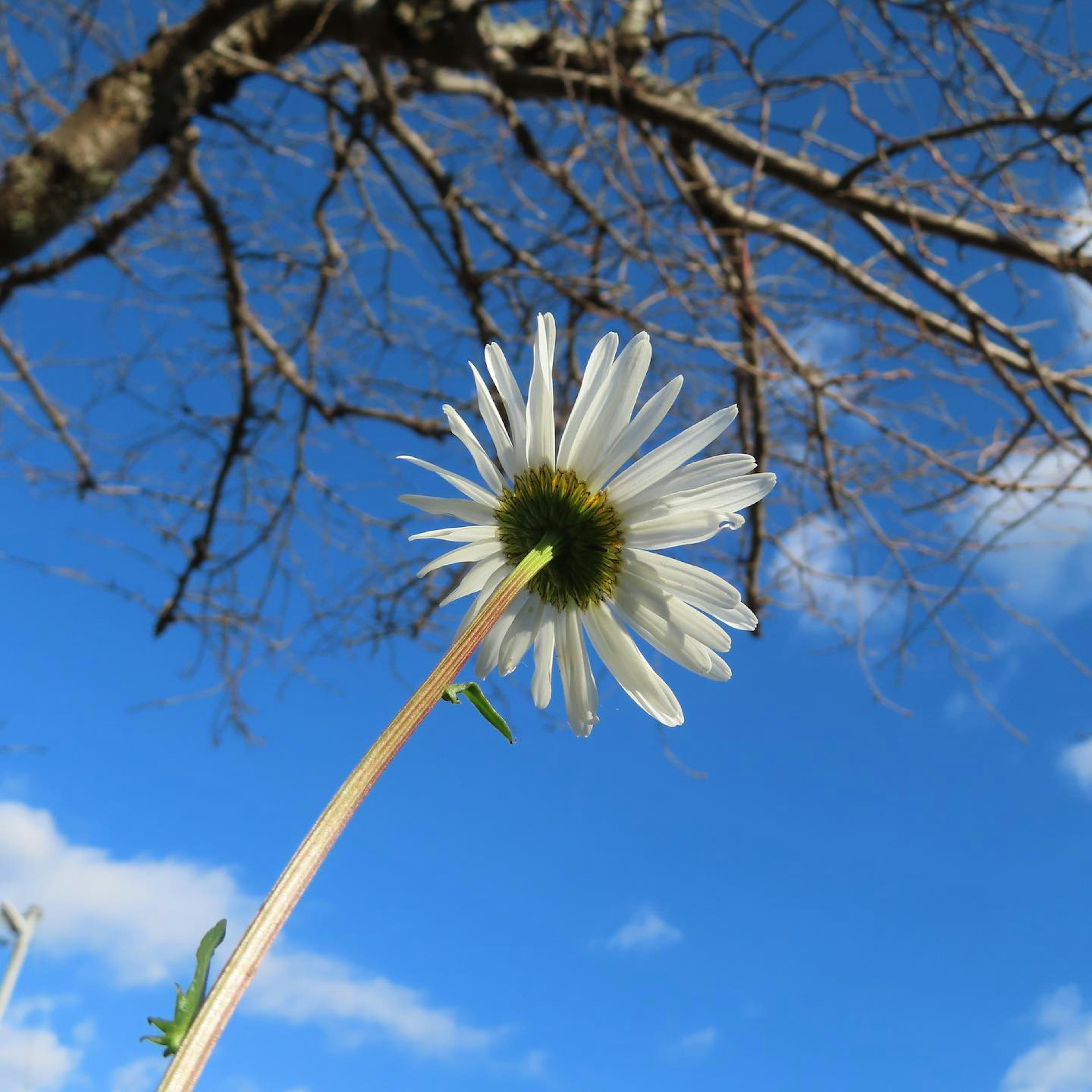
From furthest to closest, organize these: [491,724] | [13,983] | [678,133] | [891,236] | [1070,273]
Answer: [13,983] < [678,133] < [891,236] < [1070,273] < [491,724]

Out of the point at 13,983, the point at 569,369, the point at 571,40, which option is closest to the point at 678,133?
the point at 571,40

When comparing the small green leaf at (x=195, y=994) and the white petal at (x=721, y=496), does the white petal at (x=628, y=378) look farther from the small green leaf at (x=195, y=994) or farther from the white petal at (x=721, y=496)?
the small green leaf at (x=195, y=994)

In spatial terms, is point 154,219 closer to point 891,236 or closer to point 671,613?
point 891,236

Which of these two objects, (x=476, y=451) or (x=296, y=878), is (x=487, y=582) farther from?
(x=296, y=878)

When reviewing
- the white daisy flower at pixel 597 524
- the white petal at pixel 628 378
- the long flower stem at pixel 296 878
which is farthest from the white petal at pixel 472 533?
the long flower stem at pixel 296 878

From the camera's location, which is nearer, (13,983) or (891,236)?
(891,236)

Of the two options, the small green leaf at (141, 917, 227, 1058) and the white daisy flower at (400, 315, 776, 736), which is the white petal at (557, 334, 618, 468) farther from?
the small green leaf at (141, 917, 227, 1058)

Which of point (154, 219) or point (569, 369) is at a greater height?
point (154, 219)

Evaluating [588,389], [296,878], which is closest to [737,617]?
[588,389]
